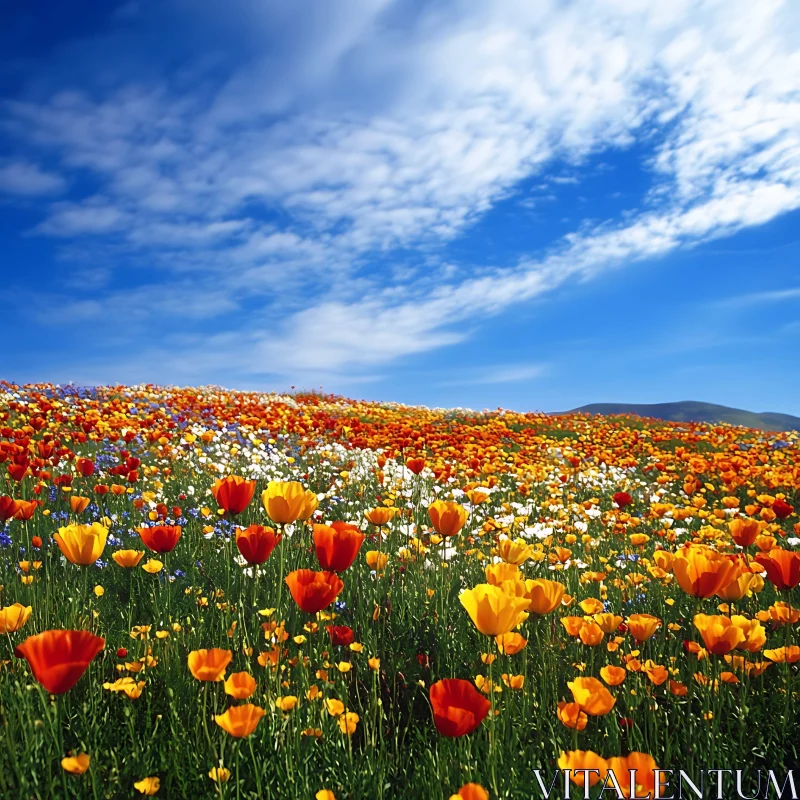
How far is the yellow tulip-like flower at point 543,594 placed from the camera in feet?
7.08

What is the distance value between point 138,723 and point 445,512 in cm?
147

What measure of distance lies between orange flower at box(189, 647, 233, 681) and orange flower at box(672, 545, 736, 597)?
1609mm

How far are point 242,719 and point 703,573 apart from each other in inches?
65.7

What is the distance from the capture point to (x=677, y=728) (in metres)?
2.44

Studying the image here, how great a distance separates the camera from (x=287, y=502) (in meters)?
2.39

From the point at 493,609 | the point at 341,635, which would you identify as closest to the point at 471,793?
the point at 493,609

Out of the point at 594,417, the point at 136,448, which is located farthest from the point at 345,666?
the point at 594,417

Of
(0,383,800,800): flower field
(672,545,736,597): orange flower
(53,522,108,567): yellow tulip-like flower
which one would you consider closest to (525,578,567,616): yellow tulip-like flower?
(0,383,800,800): flower field

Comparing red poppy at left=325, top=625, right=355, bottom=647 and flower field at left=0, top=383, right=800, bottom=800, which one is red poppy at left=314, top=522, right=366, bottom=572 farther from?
red poppy at left=325, top=625, right=355, bottom=647

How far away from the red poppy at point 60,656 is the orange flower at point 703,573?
1.93 metres

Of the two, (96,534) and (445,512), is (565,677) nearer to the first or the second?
(445,512)

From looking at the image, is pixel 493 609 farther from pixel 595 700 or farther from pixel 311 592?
pixel 311 592

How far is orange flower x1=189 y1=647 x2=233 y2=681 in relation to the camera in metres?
1.79

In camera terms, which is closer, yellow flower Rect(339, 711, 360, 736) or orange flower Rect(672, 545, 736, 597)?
yellow flower Rect(339, 711, 360, 736)
